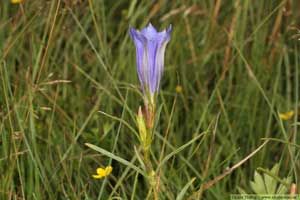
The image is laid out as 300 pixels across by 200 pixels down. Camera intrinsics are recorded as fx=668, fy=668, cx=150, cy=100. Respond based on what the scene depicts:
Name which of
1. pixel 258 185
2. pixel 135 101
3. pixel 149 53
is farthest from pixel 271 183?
pixel 135 101

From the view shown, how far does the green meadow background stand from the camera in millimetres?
1688

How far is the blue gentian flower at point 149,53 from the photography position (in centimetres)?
117

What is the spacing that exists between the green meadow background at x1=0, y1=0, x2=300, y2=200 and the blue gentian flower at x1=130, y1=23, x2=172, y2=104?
1.08ft

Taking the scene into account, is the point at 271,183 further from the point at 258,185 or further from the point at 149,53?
the point at 149,53

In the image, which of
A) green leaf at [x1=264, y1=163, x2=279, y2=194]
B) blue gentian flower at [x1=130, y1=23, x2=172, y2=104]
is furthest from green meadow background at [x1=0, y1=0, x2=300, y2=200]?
blue gentian flower at [x1=130, y1=23, x2=172, y2=104]

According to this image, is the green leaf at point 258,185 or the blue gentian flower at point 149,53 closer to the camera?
the blue gentian flower at point 149,53

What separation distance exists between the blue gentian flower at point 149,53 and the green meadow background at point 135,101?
329mm

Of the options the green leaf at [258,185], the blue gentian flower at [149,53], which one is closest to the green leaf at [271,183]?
the green leaf at [258,185]

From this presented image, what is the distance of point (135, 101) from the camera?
84.0 inches

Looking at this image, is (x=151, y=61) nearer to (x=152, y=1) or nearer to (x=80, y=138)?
(x=80, y=138)

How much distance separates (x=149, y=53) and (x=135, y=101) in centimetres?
97

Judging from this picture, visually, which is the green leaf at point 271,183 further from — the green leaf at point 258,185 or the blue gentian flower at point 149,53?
the blue gentian flower at point 149,53

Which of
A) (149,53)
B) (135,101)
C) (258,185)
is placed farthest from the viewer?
(135,101)

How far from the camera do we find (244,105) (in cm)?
206
